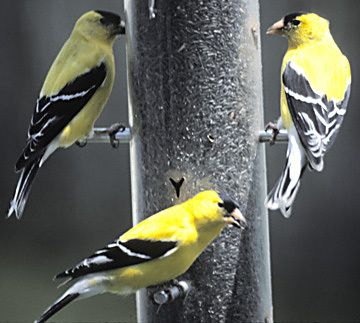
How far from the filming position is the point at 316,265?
34.0ft

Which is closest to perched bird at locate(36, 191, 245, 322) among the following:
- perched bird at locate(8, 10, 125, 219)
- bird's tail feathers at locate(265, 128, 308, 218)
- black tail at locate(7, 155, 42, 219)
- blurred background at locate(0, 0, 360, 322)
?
bird's tail feathers at locate(265, 128, 308, 218)

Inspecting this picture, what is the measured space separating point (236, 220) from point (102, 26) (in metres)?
1.36

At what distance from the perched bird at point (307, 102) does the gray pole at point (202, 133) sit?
0.21 m

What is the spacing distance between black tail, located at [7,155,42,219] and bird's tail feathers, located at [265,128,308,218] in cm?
113

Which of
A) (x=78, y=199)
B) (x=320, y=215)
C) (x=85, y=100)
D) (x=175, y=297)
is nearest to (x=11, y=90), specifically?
(x=78, y=199)

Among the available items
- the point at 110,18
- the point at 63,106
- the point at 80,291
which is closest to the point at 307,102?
the point at 110,18

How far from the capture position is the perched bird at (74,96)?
14.1ft

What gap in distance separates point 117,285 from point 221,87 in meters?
1.06

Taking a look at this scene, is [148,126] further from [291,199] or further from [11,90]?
[11,90]

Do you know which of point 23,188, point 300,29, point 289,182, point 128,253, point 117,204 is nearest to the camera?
point 128,253

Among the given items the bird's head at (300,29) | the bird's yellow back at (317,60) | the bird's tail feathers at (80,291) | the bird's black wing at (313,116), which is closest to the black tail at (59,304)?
the bird's tail feathers at (80,291)

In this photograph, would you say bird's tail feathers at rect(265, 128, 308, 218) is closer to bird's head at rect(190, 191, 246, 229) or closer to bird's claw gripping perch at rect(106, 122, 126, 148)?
bird's head at rect(190, 191, 246, 229)

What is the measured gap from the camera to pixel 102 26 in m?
4.43

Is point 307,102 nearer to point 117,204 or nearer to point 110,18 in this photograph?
point 110,18
